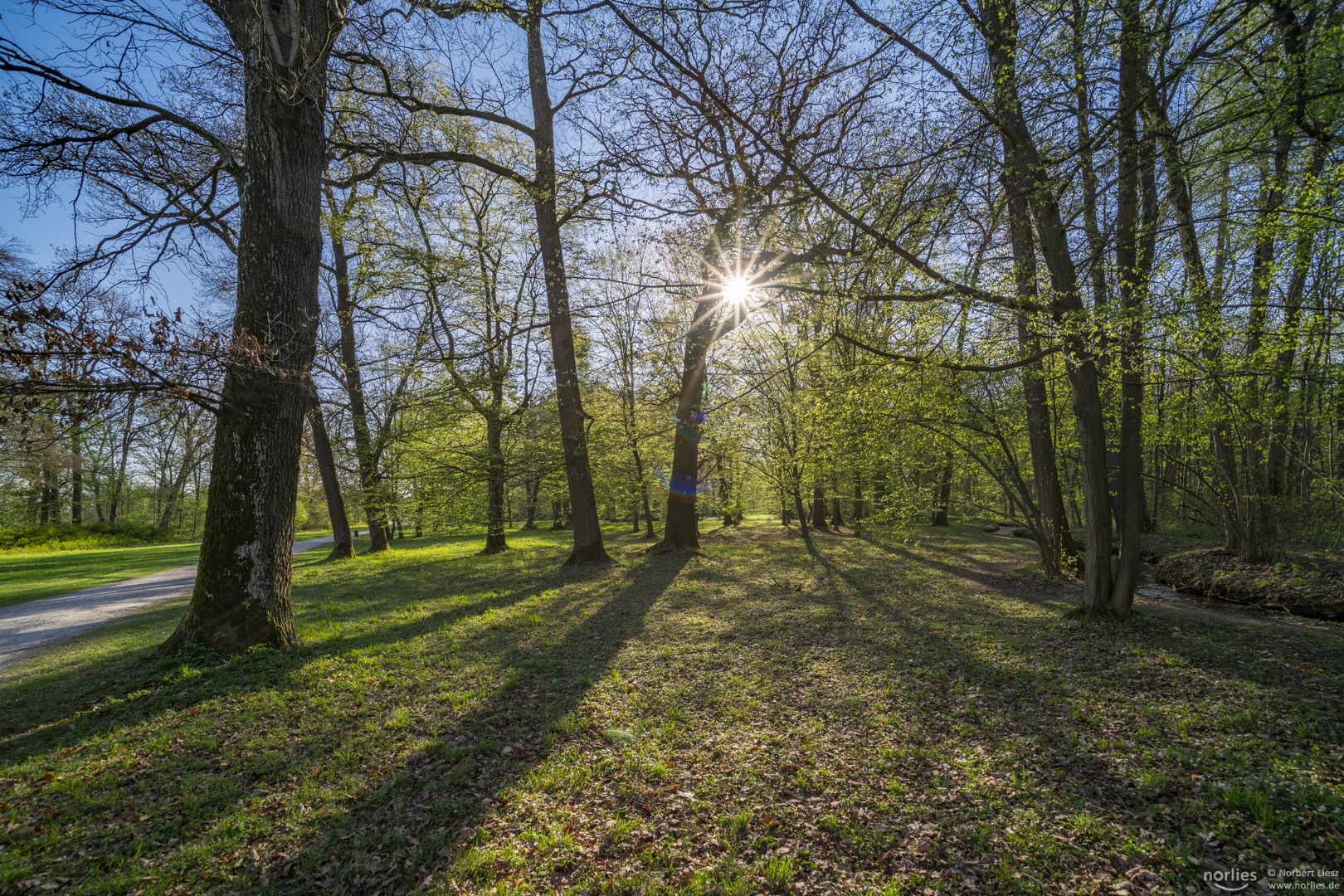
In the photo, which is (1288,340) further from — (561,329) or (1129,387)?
(561,329)

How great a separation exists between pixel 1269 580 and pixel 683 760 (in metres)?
11.7

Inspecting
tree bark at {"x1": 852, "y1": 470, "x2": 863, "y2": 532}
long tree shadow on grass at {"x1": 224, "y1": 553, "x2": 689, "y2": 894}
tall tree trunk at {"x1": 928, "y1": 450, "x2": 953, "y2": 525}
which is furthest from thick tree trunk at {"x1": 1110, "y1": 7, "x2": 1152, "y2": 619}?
tree bark at {"x1": 852, "y1": 470, "x2": 863, "y2": 532}

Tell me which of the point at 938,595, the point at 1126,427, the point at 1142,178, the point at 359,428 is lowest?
the point at 938,595

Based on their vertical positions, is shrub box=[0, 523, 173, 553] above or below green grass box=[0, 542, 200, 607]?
above

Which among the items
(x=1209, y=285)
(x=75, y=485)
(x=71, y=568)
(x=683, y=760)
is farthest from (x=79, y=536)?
(x=1209, y=285)

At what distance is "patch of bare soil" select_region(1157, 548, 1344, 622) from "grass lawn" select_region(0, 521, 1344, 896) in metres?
2.02

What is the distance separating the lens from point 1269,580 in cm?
887

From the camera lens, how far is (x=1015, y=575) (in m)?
10.7

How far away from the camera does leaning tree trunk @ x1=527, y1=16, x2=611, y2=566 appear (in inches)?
442

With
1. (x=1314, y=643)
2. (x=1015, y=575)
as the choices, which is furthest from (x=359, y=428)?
(x=1314, y=643)

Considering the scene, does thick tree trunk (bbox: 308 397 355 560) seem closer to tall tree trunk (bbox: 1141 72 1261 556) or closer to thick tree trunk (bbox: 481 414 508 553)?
thick tree trunk (bbox: 481 414 508 553)

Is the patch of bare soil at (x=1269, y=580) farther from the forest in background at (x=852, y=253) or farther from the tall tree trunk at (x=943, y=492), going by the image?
the tall tree trunk at (x=943, y=492)

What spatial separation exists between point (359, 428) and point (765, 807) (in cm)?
1571

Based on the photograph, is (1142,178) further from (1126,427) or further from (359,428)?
(359,428)
